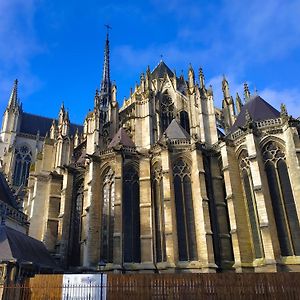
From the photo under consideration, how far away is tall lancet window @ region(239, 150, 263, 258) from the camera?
691 inches

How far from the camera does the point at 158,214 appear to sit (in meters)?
20.2

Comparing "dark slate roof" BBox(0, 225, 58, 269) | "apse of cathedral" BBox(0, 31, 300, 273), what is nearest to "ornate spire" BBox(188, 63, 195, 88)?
"apse of cathedral" BBox(0, 31, 300, 273)

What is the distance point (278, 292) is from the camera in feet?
39.1

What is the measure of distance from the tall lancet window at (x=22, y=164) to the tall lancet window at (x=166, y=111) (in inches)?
978

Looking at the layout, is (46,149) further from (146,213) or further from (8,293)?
(8,293)

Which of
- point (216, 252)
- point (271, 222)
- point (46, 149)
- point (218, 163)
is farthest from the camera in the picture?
point (46, 149)

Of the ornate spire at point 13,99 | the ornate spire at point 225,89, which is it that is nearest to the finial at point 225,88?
the ornate spire at point 225,89

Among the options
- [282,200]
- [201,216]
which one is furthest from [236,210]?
[282,200]

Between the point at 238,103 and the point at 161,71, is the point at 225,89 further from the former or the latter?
the point at 161,71

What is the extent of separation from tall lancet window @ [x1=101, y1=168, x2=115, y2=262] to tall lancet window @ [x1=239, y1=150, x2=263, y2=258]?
836 cm

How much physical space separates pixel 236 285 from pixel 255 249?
19.7ft

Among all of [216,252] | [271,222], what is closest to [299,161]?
[271,222]

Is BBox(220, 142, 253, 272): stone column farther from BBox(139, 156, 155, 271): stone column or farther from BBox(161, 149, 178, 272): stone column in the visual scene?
BBox(139, 156, 155, 271): stone column

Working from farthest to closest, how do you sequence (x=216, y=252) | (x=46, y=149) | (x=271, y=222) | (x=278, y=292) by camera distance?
1. (x=46, y=149)
2. (x=216, y=252)
3. (x=271, y=222)
4. (x=278, y=292)
